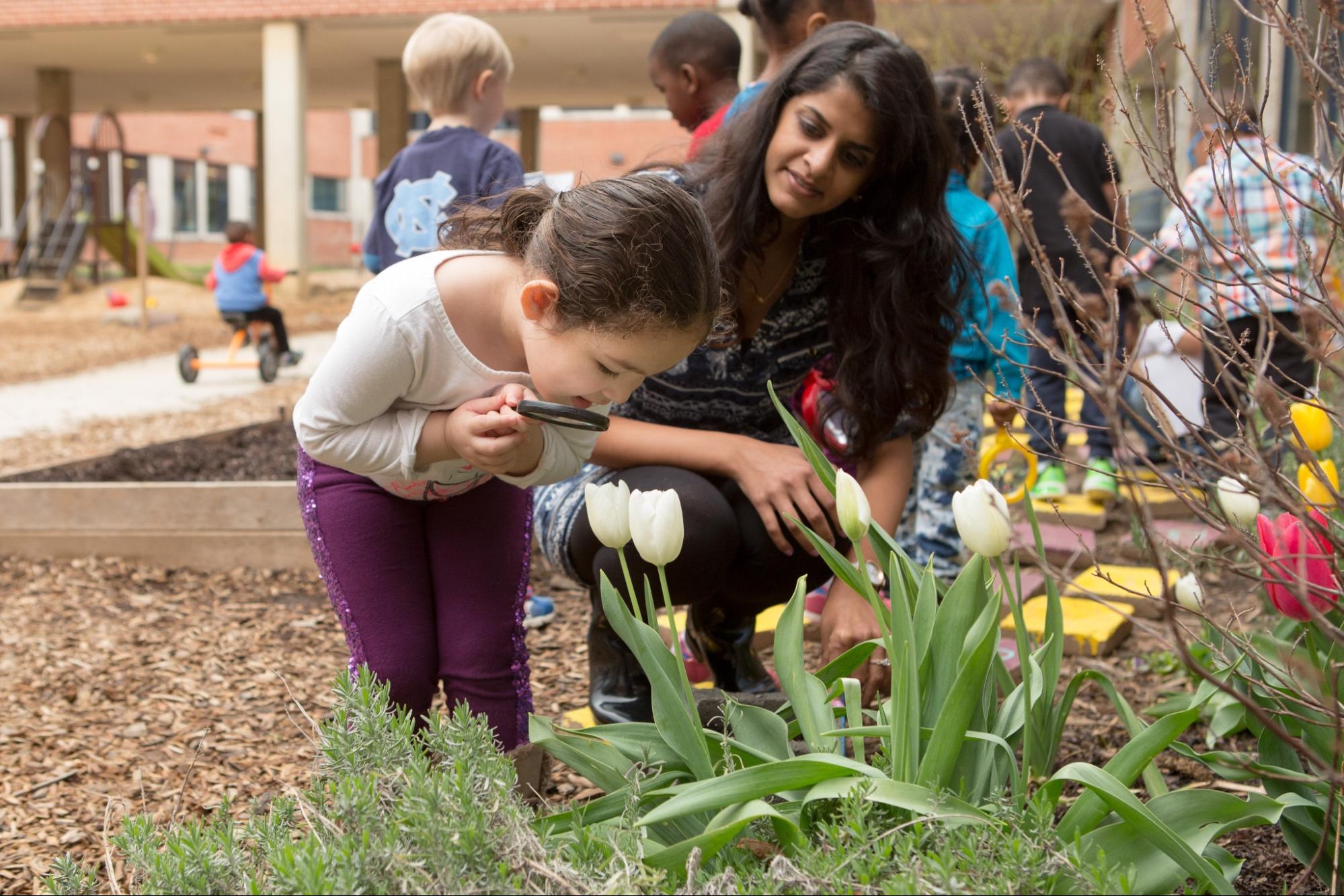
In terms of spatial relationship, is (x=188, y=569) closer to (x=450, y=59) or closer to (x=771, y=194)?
(x=450, y=59)

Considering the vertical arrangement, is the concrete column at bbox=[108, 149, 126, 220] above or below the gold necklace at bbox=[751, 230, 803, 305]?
below

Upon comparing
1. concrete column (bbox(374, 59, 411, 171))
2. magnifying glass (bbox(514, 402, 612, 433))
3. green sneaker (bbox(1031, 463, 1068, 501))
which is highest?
concrete column (bbox(374, 59, 411, 171))

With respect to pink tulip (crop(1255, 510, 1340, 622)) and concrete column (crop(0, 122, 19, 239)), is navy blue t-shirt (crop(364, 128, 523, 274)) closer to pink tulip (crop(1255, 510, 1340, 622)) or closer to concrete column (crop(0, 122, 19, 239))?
pink tulip (crop(1255, 510, 1340, 622))

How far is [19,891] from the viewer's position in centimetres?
192

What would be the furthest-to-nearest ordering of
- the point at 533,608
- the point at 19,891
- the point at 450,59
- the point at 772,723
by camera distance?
the point at 450,59 → the point at 533,608 → the point at 19,891 → the point at 772,723

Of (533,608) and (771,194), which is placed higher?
(771,194)

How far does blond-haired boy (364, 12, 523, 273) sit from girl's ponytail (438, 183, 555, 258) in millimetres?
1586

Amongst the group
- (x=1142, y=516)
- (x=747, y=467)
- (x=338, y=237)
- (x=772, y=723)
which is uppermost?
(x=1142, y=516)

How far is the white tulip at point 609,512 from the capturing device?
1.49 metres

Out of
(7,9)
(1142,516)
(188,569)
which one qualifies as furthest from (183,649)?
(7,9)

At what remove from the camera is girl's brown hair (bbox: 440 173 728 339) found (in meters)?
1.70

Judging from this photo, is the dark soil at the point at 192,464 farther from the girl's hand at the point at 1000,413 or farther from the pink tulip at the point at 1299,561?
the pink tulip at the point at 1299,561

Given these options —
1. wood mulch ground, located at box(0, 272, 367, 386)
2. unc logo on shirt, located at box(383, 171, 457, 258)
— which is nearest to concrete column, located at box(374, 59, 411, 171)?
wood mulch ground, located at box(0, 272, 367, 386)

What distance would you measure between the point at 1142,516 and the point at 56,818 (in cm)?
199
